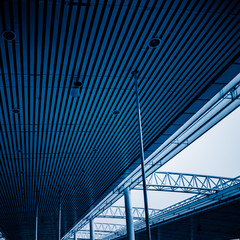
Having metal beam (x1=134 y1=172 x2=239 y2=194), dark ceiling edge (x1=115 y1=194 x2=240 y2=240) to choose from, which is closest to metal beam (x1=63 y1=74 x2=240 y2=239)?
dark ceiling edge (x1=115 y1=194 x2=240 y2=240)

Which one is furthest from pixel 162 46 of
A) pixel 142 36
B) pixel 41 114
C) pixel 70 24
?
pixel 41 114

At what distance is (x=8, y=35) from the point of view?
6.71m

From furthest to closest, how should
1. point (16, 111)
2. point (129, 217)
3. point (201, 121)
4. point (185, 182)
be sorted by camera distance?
point (185, 182) → point (129, 217) → point (201, 121) → point (16, 111)

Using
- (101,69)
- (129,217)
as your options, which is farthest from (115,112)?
(129,217)

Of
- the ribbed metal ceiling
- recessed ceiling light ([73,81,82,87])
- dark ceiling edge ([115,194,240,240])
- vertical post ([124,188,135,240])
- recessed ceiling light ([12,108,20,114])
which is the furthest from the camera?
vertical post ([124,188,135,240])

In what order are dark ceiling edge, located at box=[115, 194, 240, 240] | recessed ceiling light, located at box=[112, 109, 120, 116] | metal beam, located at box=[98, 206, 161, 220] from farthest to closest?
1. metal beam, located at box=[98, 206, 161, 220]
2. dark ceiling edge, located at box=[115, 194, 240, 240]
3. recessed ceiling light, located at box=[112, 109, 120, 116]

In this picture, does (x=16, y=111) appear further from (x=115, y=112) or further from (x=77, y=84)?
(x=115, y=112)

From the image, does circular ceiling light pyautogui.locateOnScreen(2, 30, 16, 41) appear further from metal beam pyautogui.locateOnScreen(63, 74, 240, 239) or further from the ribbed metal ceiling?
metal beam pyautogui.locateOnScreen(63, 74, 240, 239)

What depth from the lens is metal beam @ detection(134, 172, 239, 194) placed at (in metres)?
23.4

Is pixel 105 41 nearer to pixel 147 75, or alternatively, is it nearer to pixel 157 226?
pixel 147 75

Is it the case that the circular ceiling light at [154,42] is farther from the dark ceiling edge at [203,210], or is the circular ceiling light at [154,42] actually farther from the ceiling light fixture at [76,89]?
the dark ceiling edge at [203,210]

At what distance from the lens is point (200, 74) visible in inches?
341

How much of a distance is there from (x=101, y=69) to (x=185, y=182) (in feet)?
58.8

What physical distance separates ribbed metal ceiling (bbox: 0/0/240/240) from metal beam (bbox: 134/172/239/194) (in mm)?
9579
